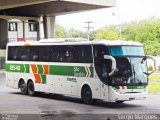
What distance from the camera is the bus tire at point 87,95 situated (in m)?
21.4

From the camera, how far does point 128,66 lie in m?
20.4

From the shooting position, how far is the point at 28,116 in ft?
52.4

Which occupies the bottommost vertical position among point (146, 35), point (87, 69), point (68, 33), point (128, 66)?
point (87, 69)

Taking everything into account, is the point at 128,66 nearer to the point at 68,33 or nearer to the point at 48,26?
the point at 48,26

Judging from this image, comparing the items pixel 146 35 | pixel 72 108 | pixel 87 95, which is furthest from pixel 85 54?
pixel 146 35

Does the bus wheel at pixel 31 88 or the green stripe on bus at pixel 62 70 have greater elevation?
the green stripe on bus at pixel 62 70

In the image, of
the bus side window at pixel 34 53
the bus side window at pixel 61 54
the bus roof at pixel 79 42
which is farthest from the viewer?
the bus side window at pixel 34 53

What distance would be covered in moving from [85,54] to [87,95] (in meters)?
1.87

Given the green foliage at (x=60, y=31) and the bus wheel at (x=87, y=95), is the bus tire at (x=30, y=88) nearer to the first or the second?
the bus wheel at (x=87, y=95)

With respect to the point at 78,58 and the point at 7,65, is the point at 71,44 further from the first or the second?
the point at 7,65

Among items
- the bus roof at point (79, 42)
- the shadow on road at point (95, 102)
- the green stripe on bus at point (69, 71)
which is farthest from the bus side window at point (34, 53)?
the shadow on road at point (95, 102)

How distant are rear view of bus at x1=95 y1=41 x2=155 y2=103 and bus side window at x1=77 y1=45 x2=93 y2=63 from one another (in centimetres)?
110

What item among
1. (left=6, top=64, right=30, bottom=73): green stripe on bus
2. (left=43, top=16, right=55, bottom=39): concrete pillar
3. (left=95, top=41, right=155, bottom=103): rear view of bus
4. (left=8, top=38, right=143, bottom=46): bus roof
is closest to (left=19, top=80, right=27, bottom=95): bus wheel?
(left=6, top=64, right=30, bottom=73): green stripe on bus

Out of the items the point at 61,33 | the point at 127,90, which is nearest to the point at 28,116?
the point at 127,90
